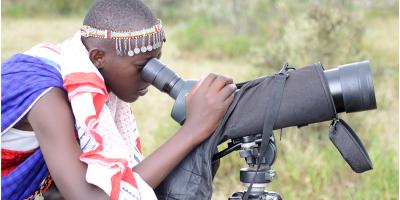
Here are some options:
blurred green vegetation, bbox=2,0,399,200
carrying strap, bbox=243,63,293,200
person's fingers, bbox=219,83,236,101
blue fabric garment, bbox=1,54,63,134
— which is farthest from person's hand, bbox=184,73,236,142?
→ blurred green vegetation, bbox=2,0,399,200

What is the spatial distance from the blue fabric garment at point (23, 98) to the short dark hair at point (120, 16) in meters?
0.19

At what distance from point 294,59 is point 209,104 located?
2.80 meters

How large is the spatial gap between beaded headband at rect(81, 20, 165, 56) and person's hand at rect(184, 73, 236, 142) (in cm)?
22

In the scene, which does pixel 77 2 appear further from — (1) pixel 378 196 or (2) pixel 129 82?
(2) pixel 129 82

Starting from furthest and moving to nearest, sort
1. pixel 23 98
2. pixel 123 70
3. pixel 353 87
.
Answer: pixel 123 70
pixel 23 98
pixel 353 87

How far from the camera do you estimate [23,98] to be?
2.00m

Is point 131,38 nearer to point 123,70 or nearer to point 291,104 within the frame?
point 123,70

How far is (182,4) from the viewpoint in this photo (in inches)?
449

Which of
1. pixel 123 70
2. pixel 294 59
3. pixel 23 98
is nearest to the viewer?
pixel 23 98

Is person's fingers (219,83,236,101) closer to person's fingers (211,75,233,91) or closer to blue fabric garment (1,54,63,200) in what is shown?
person's fingers (211,75,233,91)

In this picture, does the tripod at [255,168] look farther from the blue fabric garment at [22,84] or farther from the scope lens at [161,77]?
the blue fabric garment at [22,84]

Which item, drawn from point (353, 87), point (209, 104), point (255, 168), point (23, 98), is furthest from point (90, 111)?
point (353, 87)

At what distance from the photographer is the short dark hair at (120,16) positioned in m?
2.12

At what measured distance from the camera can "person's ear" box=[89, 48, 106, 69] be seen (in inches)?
83.2
